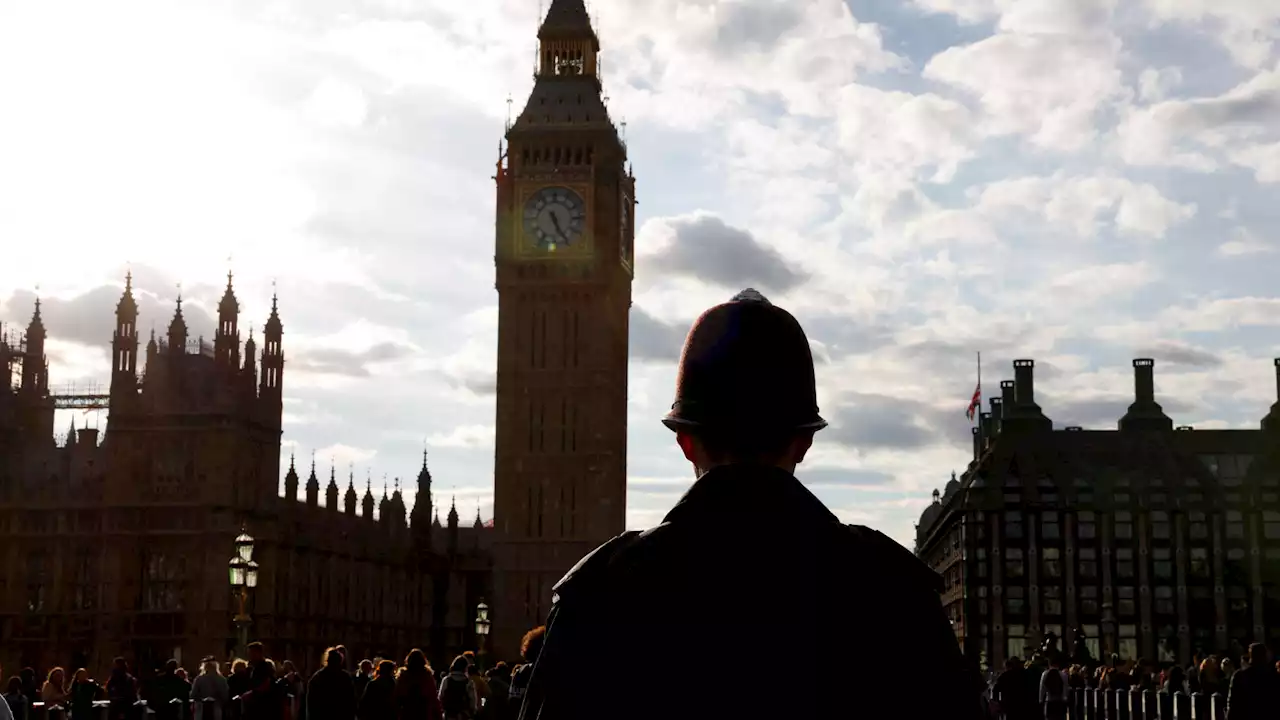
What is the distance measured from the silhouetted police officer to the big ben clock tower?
83041 millimetres

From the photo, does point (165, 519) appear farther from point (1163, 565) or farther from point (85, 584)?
point (1163, 565)

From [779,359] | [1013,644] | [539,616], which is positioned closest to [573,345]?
[539,616]

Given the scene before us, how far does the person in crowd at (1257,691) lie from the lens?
1645 cm

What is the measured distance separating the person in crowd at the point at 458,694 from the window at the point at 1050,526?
201ft

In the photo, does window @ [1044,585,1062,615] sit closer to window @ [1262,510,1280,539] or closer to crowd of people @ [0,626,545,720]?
window @ [1262,510,1280,539]

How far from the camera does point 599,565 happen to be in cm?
262

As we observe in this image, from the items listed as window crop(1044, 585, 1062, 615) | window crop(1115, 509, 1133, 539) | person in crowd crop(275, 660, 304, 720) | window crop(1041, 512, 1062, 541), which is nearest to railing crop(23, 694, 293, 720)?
person in crowd crop(275, 660, 304, 720)

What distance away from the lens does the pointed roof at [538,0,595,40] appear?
92688 millimetres

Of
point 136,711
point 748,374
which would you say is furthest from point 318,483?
point 748,374

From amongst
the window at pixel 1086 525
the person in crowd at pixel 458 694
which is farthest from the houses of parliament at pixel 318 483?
the person in crowd at pixel 458 694

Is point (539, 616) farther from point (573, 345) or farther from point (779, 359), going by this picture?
point (779, 359)

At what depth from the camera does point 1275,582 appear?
7694 centimetres

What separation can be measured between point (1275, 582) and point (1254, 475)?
16.7 ft

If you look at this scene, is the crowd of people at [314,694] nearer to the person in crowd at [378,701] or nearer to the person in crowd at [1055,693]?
the person in crowd at [378,701]
